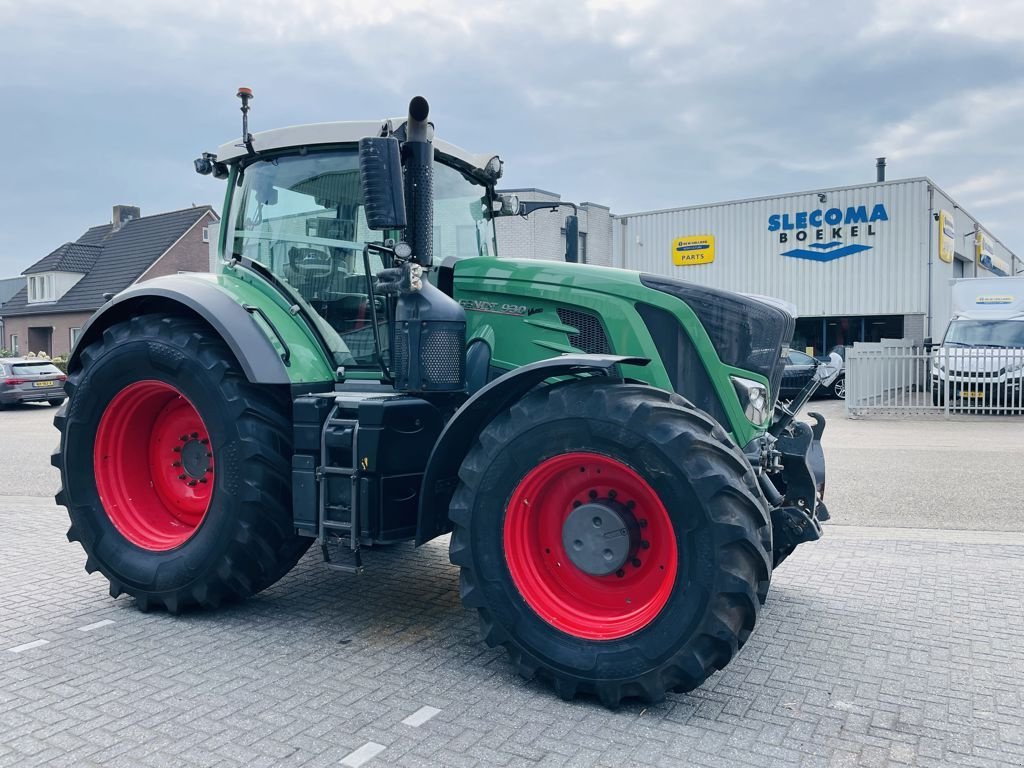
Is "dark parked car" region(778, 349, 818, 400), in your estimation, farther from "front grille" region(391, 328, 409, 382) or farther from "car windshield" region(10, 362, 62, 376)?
"car windshield" region(10, 362, 62, 376)

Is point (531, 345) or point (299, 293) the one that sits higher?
point (299, 293)

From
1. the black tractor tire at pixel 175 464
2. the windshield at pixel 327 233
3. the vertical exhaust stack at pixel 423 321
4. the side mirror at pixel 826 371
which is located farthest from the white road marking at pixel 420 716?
the side mirror at pixel 826 371

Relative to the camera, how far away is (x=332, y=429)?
4.09 metres

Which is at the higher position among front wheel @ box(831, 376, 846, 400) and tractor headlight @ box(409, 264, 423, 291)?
tractor headlight @ box(409, 264, 423, 291)

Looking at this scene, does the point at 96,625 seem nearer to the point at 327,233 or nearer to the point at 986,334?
the point at 327,233

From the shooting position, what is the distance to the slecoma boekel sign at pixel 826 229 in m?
24.2

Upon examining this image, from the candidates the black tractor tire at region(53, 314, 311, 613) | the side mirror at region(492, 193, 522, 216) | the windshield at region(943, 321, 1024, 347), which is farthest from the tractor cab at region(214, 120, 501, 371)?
the windshield at region(943, 321, 1024, 347)

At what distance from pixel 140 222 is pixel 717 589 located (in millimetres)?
41875

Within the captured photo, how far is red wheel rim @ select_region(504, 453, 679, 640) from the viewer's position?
3449 mm

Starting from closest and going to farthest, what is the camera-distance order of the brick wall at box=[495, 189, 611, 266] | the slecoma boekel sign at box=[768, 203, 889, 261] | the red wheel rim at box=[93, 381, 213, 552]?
the red wheel rim at box=[93, 381, 213, 552] < the brick wall at box=[495, 189, 611, 266] < the slecoma boekel sign at box=[768, 203, 889, 261]

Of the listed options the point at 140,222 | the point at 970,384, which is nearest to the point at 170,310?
Result: the point at 970,384

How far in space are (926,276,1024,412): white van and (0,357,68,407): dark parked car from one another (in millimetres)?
19922

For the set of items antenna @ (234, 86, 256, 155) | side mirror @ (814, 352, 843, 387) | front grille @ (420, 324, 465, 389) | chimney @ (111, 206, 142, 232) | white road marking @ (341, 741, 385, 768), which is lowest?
white road marking @ (341, 741, 385, 768)

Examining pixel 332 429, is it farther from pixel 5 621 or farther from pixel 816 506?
pixel 816 506
